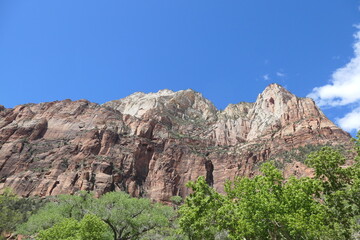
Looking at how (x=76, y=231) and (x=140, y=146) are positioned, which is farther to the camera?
(x=140, y=146)

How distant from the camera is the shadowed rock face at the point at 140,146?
88.2 meters

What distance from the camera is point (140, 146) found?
105938mm

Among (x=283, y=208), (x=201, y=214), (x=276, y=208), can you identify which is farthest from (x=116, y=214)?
(x=283, y=208)

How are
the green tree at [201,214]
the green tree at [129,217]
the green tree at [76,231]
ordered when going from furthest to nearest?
the green tree at [129,217] → the green tree at [76,231] → the green tree at [201,214]

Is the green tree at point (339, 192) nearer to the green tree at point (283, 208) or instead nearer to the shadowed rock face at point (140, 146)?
the green tree at point (283, 208)

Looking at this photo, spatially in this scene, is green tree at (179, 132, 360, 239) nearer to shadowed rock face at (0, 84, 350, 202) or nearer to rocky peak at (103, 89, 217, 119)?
shadowed rock face at (0, 84, 350, 202)

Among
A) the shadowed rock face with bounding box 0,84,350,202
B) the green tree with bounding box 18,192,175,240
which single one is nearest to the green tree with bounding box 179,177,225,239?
the green tree with bounding box 18,192,175,240

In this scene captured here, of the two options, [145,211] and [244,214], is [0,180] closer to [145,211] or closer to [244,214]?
[145,211]

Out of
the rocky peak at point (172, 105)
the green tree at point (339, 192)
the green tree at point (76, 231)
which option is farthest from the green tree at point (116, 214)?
the rocky peak at point (172, 105)

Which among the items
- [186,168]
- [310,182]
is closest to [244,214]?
[310,182]

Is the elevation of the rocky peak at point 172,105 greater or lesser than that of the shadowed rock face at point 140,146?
greater

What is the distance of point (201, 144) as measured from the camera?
408 feet

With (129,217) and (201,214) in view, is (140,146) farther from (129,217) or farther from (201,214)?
(201,214)

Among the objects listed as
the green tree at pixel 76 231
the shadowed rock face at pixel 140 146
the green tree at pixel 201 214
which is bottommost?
the green tree at pixel 76 231
